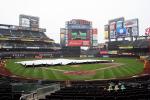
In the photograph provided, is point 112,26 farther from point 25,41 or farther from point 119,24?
point 25,41

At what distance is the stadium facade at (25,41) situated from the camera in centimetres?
10794

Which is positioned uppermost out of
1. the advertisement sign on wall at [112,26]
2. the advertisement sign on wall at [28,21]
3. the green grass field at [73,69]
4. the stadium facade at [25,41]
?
the advertisement sign on wall at [28,21]

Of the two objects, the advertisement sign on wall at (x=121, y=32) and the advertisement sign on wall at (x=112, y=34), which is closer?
the advertisement sign on wall at (x=121, y=32)

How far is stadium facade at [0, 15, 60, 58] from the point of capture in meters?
108

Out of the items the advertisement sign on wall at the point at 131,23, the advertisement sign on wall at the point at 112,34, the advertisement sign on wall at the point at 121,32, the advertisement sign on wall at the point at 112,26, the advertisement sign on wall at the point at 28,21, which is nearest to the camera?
the advertisement sign on wall at the point at 131,23

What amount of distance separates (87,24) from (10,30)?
127ft

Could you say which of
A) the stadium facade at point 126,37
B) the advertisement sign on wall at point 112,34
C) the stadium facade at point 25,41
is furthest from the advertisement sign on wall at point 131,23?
the stadium facade at point 25,41

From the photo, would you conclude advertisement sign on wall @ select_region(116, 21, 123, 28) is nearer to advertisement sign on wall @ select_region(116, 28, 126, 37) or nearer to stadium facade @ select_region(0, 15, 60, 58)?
advertisement sign on wall @ select_region(116, 28, 126, 37)

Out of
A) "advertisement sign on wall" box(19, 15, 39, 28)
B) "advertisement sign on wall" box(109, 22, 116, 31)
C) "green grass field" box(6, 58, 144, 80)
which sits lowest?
"green grass field" box(6, 58, 144, 80)

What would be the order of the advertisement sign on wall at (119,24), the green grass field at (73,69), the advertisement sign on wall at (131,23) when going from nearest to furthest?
the green grass field at (73,69), the advertisement sign on wall at (131,23), the advertisement sign on wall at (119,24)

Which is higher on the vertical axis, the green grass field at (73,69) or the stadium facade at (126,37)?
the stadium facade at (126,37)

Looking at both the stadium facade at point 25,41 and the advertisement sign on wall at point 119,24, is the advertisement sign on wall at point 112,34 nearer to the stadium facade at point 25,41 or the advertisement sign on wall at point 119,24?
the advertisement sign on wall at point 119,24

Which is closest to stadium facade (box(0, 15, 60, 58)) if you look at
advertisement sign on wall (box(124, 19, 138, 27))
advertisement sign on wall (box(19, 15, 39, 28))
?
advertisement sign on wall (box(19, 15, 39, 28))

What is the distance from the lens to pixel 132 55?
347 ft
